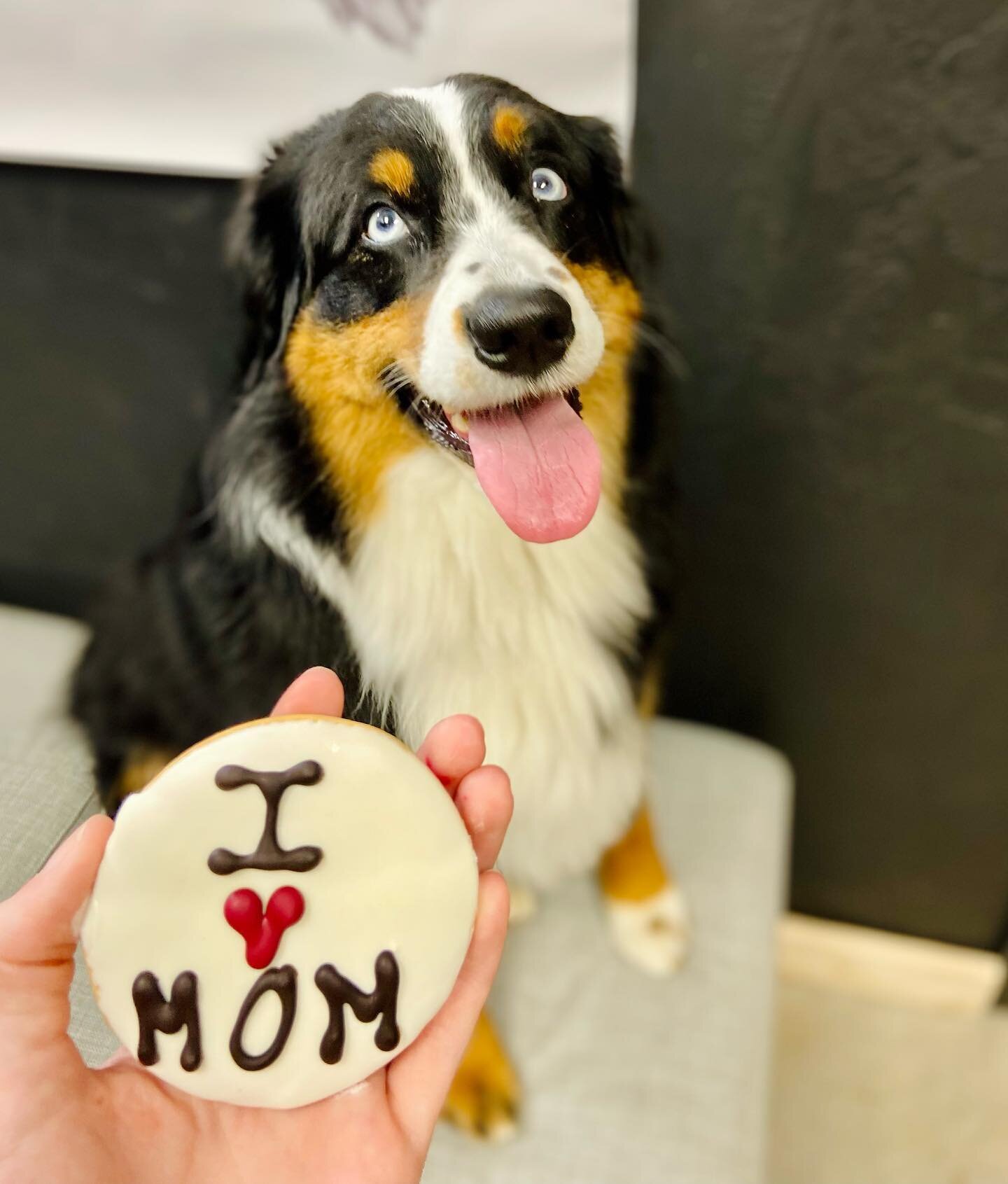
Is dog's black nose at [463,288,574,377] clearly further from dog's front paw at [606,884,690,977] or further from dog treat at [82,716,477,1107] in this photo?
dog's front paw at [606,884,690,977]

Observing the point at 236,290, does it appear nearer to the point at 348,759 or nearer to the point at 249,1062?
the point at 348,759

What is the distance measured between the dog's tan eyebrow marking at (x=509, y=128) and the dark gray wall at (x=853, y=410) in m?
0.36

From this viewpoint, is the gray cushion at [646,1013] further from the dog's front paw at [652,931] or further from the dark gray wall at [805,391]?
the dark gray wall at [805,391]

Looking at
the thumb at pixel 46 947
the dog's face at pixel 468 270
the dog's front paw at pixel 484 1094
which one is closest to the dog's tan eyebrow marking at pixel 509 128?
the dog's face at pixel 468 270

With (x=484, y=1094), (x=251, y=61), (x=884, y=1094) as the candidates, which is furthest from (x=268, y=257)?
(x=884, y=1094)

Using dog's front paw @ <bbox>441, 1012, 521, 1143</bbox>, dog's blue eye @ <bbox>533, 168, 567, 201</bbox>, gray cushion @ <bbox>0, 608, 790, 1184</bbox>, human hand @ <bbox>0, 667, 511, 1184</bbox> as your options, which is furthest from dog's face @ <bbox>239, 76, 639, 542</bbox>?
dog's front paw @ <bbox>441, 1012, 521, 1143</bbox>

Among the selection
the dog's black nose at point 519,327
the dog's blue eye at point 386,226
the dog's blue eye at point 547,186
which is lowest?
the dog's black nose at point 519,327

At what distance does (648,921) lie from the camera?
1161 millimetres

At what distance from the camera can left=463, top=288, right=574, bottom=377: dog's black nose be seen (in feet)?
1.87

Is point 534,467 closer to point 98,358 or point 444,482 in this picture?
point 444,482

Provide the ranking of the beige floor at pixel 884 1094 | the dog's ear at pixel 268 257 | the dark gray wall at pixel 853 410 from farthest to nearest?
1. the beige floor at pixel 884 1094
2. the dark gray wall at pixel 853 410
3. the dog's ear at pixel 268 257

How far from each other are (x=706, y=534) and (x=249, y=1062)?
3.25 feet

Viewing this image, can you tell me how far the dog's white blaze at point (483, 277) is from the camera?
0.58m

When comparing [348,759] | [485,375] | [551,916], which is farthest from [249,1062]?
[551,916]
